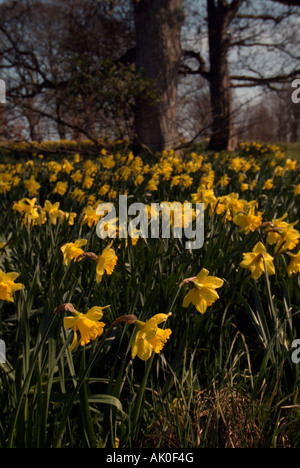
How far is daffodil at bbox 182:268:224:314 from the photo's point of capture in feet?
3.75

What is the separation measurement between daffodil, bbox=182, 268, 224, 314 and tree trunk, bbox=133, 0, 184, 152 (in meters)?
6.46

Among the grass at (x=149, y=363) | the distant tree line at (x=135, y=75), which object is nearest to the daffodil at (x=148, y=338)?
the grass at (x=149, y=363)

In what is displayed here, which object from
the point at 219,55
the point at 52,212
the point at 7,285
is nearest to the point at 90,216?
the point at 52,212

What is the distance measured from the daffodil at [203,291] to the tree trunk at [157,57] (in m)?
6.46

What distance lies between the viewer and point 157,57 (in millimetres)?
7570

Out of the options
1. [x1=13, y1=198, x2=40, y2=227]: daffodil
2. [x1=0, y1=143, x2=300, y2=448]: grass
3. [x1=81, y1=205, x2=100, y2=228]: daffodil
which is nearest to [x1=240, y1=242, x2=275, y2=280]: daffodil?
[x1=0, y1=143, x2=300, y2=448]: grass

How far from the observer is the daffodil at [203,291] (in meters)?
1.14

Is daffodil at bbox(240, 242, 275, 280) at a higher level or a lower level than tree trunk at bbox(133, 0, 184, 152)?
lower

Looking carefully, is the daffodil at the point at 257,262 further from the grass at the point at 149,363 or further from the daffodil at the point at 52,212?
the daffodil at the point at 52,212

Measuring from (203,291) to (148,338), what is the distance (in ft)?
0.98

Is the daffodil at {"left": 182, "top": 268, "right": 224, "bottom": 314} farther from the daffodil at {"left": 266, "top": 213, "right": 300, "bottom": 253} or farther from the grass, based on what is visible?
the daffodil at {"left": 266, "top": 213, "right": 300, "bottom": 253}
